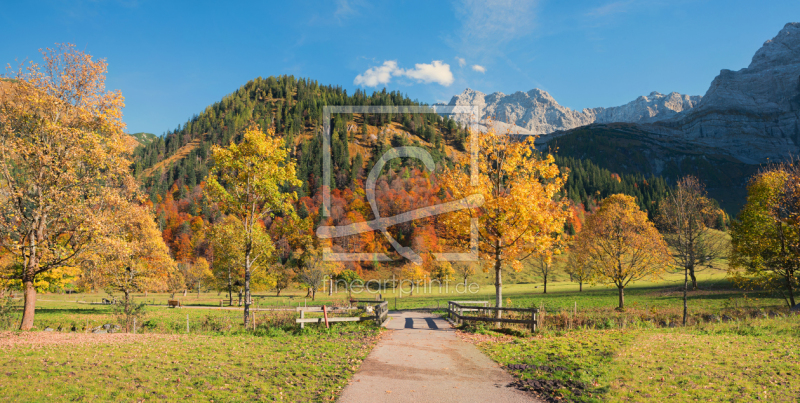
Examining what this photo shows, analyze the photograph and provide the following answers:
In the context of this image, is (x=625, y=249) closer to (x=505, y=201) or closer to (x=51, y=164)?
(x=505, y=201)

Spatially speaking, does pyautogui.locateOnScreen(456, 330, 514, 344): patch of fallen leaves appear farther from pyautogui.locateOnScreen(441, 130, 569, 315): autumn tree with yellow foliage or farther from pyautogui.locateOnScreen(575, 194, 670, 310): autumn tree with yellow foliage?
pyautogui.locateOnScreen(575, 194, 670, 310): autumn tree with yellow foliage

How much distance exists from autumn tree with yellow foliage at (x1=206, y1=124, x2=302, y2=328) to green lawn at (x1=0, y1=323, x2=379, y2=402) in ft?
26.7

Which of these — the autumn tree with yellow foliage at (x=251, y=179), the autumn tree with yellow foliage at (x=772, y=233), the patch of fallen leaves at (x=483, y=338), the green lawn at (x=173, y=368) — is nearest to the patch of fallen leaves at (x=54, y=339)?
the green lawn at (x=173, y=368)

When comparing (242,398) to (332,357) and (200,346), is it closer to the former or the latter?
(332,357)

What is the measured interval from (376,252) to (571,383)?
9889 centimetres

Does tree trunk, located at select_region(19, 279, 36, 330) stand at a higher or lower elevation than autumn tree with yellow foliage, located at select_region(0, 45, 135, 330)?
lower

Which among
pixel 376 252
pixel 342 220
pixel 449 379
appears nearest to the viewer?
pixel 449 379

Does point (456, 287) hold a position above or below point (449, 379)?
below

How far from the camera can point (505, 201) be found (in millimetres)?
19031

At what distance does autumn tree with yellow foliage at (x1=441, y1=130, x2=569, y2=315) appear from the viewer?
1923cm

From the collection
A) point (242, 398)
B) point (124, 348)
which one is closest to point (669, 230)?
point (242, 398)

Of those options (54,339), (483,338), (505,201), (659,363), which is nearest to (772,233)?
(505,201)

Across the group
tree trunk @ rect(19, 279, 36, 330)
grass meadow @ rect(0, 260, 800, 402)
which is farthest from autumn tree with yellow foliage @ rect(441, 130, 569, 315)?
tree trunk @ rect(19, 279, 36, 330)

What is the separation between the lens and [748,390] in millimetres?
8695
